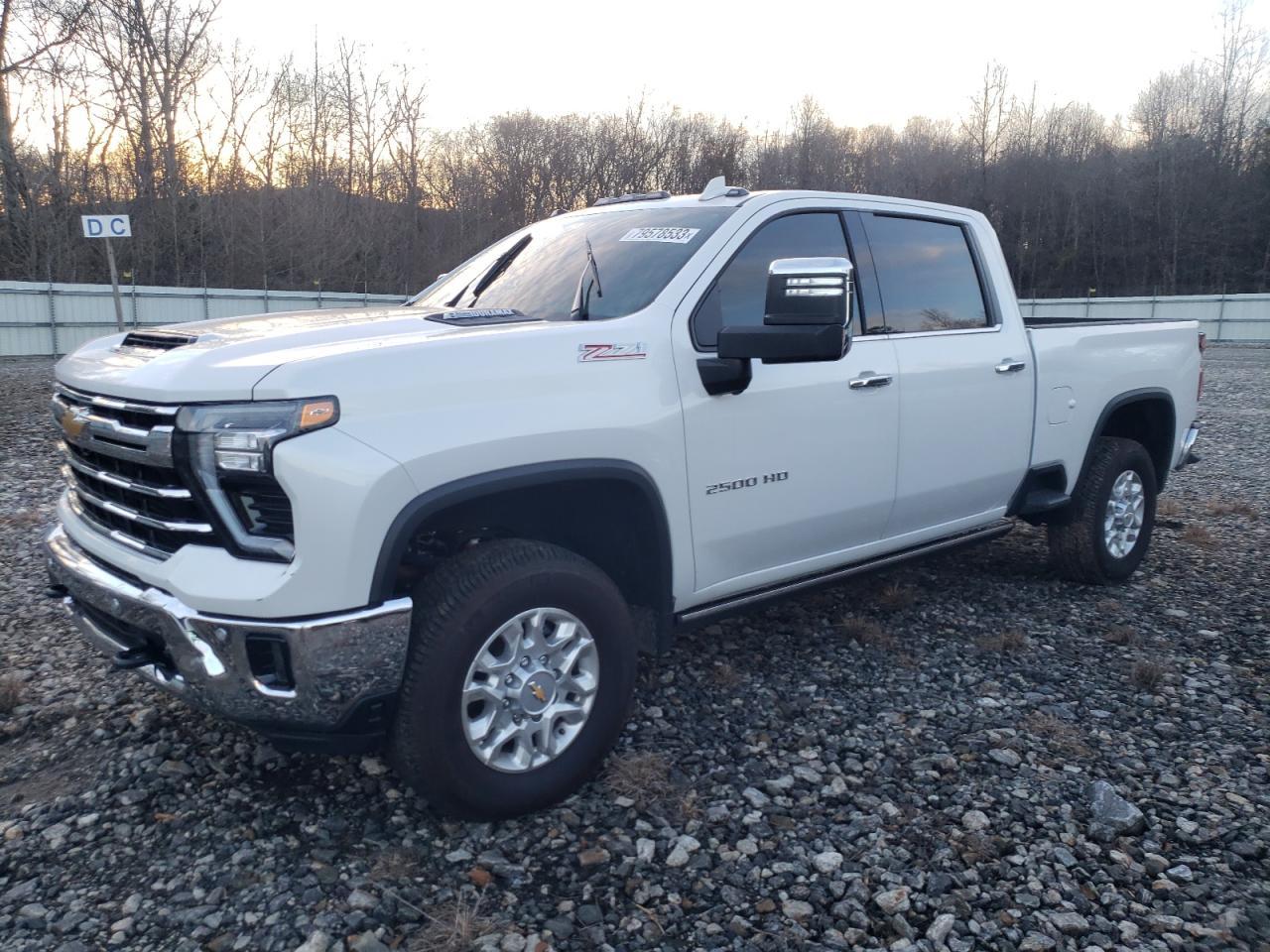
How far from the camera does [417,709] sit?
2.69m

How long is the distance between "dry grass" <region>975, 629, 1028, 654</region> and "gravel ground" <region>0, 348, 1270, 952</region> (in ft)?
0.06

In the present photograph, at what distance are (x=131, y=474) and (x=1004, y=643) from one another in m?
3.81

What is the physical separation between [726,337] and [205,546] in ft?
5.66

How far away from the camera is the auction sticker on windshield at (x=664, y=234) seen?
3701mm

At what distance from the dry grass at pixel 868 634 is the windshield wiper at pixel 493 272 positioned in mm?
2393

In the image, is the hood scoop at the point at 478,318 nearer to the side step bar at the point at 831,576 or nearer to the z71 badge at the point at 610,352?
the z71 badge at the point at 610,352

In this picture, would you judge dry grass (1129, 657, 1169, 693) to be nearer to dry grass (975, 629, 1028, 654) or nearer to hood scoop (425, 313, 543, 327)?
dry grass (975, 629, 1028, 654)

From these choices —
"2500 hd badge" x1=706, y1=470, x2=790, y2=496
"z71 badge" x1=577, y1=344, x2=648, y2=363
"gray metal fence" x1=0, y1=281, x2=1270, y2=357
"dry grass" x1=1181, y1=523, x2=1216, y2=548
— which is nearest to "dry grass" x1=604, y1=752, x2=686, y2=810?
"2500 hd badge" x1=706, y1=470, x2=790, y2=496

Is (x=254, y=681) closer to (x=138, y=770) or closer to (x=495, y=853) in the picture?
(x=495, y=853)

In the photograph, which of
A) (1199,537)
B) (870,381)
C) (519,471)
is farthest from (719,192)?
(1199,537)

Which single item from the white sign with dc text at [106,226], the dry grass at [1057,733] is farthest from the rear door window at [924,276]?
the white sign with dc text at [106,226]

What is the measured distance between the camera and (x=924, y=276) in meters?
4.48

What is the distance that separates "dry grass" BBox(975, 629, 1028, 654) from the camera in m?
4.59

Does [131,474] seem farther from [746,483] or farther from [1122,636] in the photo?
[1122,636]
